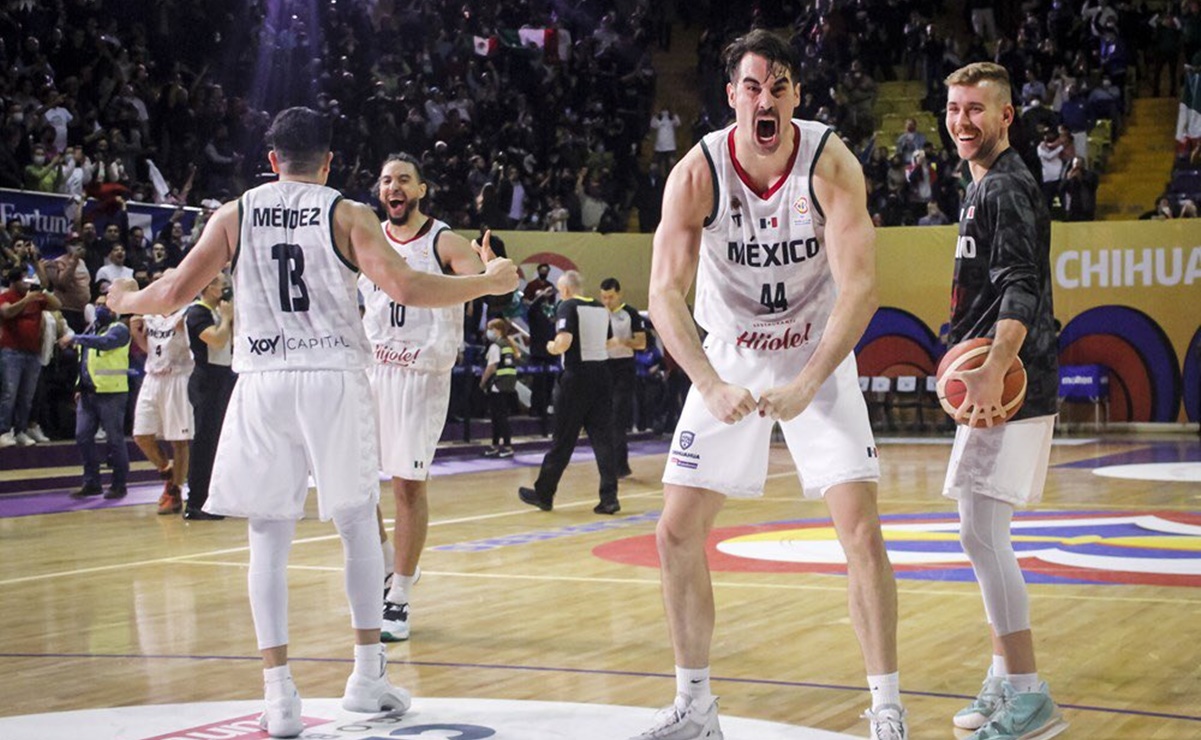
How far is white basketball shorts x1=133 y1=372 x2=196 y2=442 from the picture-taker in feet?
42.3

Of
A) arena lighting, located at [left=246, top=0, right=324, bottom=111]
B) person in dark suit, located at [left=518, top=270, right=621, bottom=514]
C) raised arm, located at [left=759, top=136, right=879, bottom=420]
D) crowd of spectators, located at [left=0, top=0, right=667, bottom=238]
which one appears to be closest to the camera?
raised arm, located at [left=759, top=136, right=879, bottom=420]

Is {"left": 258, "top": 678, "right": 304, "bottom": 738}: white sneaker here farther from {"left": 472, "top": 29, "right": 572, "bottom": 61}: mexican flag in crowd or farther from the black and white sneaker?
{"left": 472, "top": 29, "right": 572, "bottom": 61}: mexican flag in crowd

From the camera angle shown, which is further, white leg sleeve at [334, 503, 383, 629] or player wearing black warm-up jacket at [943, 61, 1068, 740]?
white leg sleeve at [334, 503, 383, 629]

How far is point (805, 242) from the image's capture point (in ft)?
14.6

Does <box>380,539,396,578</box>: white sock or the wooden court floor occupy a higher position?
<box>380,539,396,578</box>: white sock

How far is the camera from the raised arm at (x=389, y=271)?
195 inches

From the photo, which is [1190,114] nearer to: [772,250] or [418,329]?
[418,329]

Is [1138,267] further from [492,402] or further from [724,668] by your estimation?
[724,668]

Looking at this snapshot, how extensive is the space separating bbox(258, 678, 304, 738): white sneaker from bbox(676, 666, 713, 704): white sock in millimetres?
1237

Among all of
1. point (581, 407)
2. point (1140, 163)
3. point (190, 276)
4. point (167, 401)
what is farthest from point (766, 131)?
point (1140, 163)

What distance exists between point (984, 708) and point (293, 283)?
263cm

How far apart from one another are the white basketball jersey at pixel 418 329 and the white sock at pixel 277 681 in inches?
89.8

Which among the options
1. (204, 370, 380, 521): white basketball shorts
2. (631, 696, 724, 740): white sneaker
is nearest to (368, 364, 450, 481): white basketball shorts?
(204, 370, 380, 521): white basketball shorts

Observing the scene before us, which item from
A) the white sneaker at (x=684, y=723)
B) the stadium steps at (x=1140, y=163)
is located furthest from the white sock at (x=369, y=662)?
the stadium steps at (x=1140, y=163)
